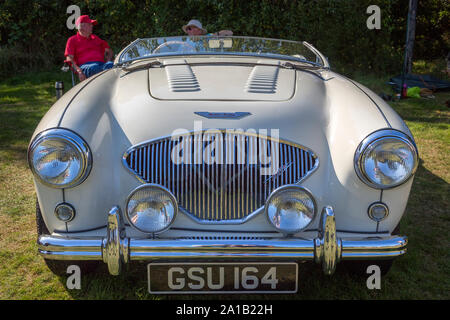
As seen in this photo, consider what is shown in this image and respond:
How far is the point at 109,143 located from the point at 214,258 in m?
0.74

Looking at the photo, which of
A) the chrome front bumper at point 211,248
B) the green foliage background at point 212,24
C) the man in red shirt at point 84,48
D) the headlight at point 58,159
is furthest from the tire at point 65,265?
the green foliage background at point 212,24

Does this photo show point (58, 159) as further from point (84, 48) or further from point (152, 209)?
point (84, 48)

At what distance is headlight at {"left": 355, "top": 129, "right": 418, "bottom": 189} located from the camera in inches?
79.2

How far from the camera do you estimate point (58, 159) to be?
1997 millimetres

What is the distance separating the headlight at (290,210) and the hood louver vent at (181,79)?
32.9 inches

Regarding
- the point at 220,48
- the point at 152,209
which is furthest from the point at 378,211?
the point at 220,48

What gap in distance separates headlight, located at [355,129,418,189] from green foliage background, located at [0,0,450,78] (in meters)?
7.35

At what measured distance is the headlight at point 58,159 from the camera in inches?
78.3

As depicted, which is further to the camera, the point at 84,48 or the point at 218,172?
the point at 84,48

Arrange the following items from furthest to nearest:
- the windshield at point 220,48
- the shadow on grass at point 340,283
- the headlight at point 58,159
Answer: the windshield at point 220,48 < the shadow on grass at point 340,283 < the headlight at point 58,159

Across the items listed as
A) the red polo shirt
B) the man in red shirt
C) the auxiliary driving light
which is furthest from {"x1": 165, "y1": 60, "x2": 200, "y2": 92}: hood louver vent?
the red polo shirt

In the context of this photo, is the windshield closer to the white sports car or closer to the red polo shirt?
the white sports car

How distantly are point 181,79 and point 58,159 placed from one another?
899 millimetres

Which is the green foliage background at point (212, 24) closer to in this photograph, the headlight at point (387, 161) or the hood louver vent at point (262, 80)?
the hood louver vent at point (262, 80)
